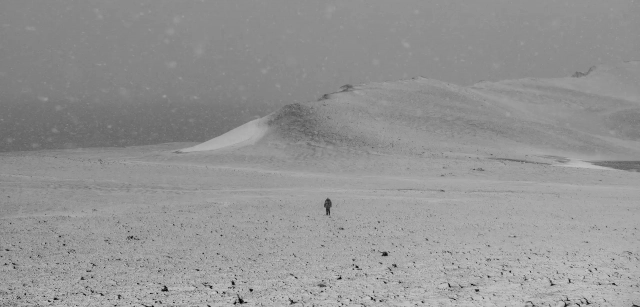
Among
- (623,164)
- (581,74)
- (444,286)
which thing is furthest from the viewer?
(581,74)

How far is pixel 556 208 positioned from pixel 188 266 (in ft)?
36.3

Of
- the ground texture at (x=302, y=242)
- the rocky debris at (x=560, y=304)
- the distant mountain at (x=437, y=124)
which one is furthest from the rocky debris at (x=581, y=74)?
the rocky debris at (x=560, y=304)

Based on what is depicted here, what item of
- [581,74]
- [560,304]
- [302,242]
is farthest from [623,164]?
[581,74]

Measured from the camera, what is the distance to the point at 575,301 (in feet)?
21.4

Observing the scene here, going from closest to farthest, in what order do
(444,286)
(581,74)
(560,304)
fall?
(560,304) < (444,286) < (581,74)

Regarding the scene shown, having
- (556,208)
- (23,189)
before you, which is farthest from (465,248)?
(23,189)

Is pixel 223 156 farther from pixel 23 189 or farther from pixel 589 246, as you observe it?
pixel 589 246

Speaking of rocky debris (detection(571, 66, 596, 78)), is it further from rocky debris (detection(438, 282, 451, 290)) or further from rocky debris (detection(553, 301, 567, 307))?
rocky debris (detection(553, 301, 567, 307))

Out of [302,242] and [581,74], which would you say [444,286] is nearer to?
[302,242]

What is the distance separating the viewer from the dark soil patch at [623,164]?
3114 centimetres

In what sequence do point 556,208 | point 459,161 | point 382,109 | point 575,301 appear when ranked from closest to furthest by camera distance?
point 575,301
point 556,208
point 459,161
point 382,109

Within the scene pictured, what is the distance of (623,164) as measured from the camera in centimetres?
3334

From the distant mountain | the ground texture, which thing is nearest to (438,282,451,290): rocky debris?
the ground texture

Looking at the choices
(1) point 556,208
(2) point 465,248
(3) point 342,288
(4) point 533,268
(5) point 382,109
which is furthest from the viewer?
(5) point 382,109
